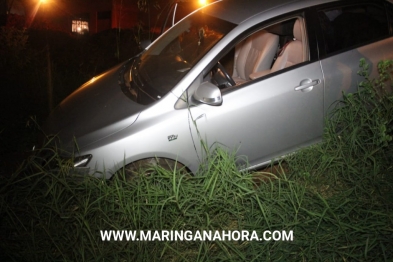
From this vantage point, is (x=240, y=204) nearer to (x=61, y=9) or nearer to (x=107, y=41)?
(x=107, y=41)

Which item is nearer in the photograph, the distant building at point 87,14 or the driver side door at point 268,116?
the driver side door at point 268,116

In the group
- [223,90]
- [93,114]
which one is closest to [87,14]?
[93,114]

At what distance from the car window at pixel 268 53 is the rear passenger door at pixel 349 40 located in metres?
0.22

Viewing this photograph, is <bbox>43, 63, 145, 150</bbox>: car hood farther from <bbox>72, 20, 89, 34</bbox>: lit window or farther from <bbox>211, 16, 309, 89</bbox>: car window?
<bbox>72, 20, 89, 34</bbox>: lit window

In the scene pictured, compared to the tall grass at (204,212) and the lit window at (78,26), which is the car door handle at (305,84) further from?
the lit window at (78,26)

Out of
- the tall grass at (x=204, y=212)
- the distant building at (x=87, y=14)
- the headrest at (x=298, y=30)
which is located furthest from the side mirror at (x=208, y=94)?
the distant building at (x=87, y=14)

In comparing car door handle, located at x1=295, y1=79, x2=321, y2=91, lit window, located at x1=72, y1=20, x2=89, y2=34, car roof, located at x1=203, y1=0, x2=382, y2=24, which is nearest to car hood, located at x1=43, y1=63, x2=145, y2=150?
car roof, located at x1=203, y1=0, x2=382, y2=24

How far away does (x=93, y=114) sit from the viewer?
3855 millimetres

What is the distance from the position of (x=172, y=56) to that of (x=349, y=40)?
1.70m

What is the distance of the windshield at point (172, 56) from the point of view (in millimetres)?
3842

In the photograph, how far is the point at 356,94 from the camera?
3.97m

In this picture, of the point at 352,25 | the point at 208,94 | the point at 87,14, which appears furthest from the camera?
the point at 87,14

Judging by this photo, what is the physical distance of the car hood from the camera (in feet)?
11.7

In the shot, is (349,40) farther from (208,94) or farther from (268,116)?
(208,94)
